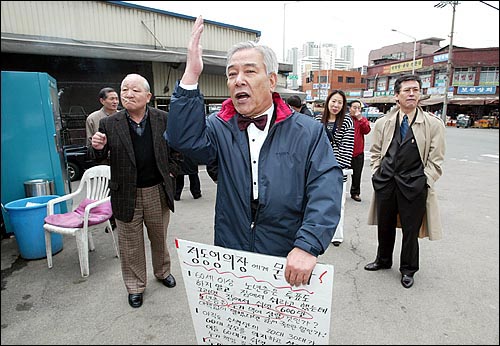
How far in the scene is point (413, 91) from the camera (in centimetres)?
241

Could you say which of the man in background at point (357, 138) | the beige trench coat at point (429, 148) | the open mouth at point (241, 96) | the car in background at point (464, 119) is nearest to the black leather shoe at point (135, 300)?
the open mouth at point (241, 96)

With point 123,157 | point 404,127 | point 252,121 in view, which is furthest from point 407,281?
point 123,157

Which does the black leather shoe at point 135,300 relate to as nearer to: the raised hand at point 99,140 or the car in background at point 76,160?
the raised hand at point 99,140

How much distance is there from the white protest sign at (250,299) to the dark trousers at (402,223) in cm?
175

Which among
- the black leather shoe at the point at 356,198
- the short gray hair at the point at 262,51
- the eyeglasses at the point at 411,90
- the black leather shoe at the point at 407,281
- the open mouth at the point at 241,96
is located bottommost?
the black leather shoe at the point at 356,198

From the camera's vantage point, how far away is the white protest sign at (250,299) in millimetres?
1042

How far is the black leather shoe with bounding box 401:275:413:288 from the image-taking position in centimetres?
254

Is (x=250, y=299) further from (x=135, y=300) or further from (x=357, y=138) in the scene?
(x=357, y=138)

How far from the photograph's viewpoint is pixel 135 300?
2316 mm

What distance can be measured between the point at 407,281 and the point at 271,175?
2034 millimetres

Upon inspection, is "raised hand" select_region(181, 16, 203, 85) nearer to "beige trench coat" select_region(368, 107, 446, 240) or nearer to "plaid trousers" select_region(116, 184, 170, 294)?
"plaid trousers" select_region(116, 184, 170, 294)

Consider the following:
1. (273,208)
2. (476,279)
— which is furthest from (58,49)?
(476,279)

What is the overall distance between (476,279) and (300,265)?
241cm

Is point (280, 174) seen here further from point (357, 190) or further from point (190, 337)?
point (357, 190)
